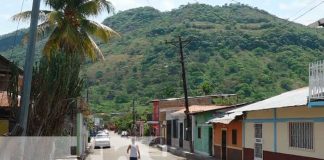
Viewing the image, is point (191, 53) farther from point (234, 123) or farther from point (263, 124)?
point (263, 124)

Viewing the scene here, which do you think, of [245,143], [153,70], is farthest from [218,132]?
[153,70]

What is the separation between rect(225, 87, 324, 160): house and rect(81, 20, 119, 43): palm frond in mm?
8160

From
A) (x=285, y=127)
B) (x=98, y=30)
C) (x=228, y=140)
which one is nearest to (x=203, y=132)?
(x=228, y=140)

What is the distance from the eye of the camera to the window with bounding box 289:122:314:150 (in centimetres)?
1797

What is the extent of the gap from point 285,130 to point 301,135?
1.36 metres

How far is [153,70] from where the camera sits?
90938 millimetres

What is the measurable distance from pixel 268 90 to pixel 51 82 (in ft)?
155

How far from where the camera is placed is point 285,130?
2017 cm

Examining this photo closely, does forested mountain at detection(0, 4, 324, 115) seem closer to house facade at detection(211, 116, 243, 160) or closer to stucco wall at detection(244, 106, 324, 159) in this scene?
house facade at detection(211, 116, 243, 160)

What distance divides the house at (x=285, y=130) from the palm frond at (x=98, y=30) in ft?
26.8

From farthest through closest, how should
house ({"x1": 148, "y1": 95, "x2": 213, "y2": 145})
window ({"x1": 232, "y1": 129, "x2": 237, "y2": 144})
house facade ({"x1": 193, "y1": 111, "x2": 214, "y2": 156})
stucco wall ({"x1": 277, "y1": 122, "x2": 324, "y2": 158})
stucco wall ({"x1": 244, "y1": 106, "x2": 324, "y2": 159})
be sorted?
house ({"x1": 148, "y1": 95, "x2": 213, "y2": 145})
house facade ({"x1": 193, "y1": 111, "x2": 214, "y2": 156})
window ({"x1": 232, "y1": 129, "x2": 237, "y2": 144})
stucco wall ({"x1": 244, "y1": 106, "x2": 324, "y2": 159})
stucco wall ({"x1": 277, "y1": 122, "x2": 324, "y2": 158})

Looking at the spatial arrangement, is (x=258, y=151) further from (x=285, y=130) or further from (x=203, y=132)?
(x=203, y=132)

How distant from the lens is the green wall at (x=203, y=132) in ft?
120

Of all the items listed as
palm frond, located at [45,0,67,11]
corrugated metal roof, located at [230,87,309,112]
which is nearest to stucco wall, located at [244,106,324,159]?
corrugated metal roof, located at [230,87,309,112]
